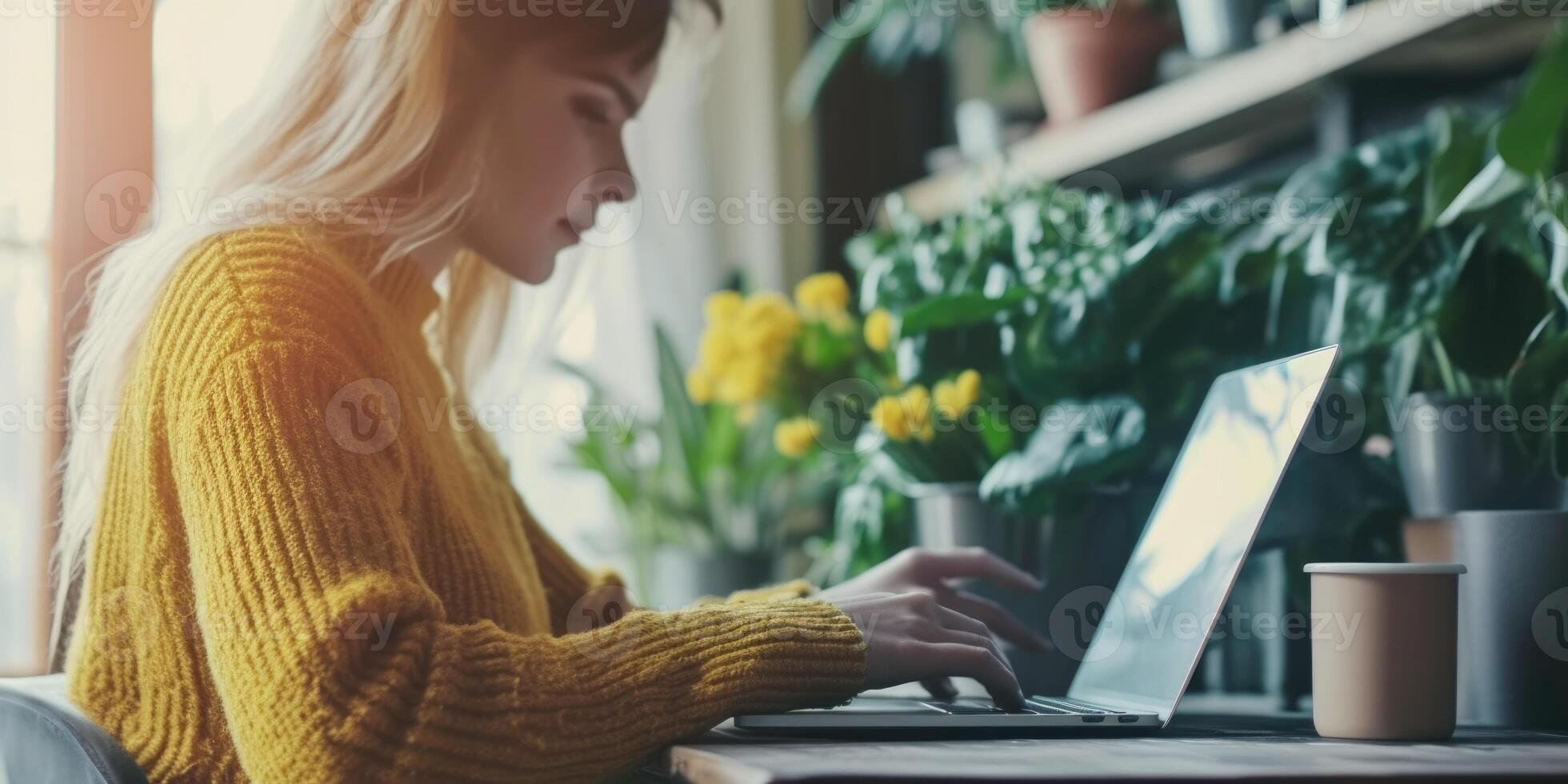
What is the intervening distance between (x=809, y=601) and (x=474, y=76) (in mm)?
411

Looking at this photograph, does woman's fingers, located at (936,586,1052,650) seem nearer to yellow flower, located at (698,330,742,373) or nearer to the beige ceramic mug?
the beige ceramic mug

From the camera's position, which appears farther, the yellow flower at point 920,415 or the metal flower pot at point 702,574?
the metal flower pot at point 702,574

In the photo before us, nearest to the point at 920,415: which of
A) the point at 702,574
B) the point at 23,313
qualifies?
the point at 702,574

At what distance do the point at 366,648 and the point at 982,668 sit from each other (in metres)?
0.32

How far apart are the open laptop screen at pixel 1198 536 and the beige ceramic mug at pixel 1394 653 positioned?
63 mm

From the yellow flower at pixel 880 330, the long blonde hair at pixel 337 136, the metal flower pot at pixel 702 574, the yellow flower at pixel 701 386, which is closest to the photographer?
the long blonde hair at pixel 337 136

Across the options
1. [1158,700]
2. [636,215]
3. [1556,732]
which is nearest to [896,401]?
[1158,700]

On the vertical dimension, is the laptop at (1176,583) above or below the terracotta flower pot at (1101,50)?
below

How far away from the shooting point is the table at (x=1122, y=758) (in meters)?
0.49

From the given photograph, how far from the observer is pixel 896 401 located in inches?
42.1

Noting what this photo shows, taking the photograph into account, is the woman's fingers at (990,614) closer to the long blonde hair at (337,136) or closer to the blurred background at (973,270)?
the blurred background at (973,270)

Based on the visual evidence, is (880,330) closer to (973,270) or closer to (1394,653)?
(973,270)

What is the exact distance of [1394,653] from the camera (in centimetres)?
64

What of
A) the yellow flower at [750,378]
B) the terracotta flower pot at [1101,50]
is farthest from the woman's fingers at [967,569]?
the terracotta flower pot at [1101,50]
